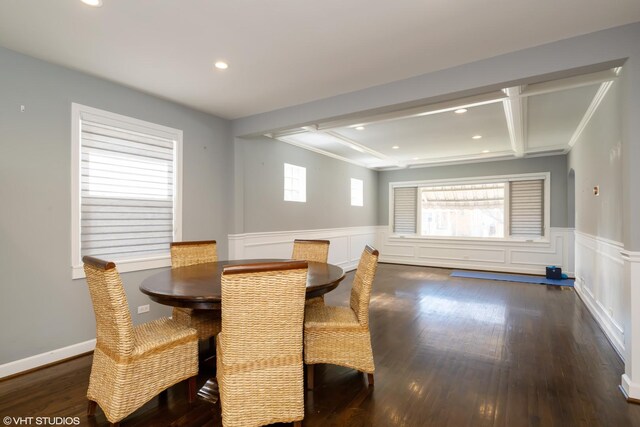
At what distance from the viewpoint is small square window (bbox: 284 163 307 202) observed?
5398 millimetres

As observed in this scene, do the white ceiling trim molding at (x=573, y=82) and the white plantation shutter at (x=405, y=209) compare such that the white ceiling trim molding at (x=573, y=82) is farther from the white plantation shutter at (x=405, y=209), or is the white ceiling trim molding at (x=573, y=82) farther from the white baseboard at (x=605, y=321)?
the white plantation shutter at (x=405, y=209)

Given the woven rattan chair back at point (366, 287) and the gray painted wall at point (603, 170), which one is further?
the gray painted wall at point (603, 170)

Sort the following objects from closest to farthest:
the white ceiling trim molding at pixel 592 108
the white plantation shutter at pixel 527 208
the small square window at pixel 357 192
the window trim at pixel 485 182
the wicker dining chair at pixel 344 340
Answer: the wicker dining chair at pixel 344 340 < the white ceiling trim molding at pixel 592 108 < the window trim at pixel 485 182 < the white plantation shutter at pixel 527 208 < the small square window at pixel 357 192

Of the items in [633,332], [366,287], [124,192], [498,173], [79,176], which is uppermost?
[498,173]

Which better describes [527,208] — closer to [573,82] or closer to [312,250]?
[573,82]

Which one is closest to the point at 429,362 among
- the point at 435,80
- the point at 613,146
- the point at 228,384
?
the point at 228,384

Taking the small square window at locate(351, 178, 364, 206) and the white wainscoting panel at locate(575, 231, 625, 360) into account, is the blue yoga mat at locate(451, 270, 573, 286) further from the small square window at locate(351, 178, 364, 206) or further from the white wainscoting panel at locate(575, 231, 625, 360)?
the small square window at locate(351, 178, 364, 206)

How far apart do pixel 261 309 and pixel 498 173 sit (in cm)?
692

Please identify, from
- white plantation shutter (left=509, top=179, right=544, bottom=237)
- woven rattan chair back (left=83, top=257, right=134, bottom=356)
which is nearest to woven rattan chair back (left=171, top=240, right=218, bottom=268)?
woven rattan chair back (left=83, top=257, right=134, bottom=356)

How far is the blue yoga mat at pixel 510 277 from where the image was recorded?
5.71m

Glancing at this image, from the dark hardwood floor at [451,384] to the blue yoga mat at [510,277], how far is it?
7.16 feet

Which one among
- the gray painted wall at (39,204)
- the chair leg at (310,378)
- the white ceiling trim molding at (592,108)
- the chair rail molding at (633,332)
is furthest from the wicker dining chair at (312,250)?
the white ceiling trim molding at (592,108)

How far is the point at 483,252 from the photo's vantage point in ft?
23.4

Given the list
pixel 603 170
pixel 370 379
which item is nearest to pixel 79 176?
pixel 370 379
